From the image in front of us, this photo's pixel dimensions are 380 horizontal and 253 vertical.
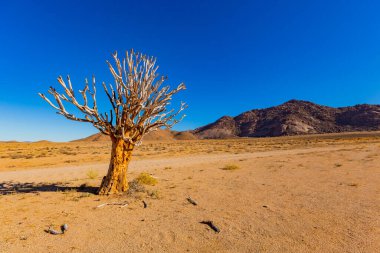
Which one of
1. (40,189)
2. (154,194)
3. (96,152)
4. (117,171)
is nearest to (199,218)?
(154,194)

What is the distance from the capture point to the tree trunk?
894 cm

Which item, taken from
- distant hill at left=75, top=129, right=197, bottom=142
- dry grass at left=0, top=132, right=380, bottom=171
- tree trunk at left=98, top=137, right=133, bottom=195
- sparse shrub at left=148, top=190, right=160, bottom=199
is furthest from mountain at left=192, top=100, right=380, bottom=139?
tree trunk at left=98, top=137, right=133, bottom=195

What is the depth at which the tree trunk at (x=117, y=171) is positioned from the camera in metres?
8.94

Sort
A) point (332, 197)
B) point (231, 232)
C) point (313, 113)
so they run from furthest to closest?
point (313, 113) < point (332, 197) < point (231, 232)

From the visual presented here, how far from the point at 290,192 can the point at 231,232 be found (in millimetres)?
4366

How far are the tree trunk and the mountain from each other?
126 metres

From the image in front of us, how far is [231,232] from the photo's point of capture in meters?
5.62

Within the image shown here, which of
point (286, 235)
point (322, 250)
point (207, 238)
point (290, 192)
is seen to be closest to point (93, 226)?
point (207, 238)

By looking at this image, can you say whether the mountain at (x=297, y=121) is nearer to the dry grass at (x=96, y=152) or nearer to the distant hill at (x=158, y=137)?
the distant hill at (x=158, y=137)

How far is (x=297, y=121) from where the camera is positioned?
137 meters

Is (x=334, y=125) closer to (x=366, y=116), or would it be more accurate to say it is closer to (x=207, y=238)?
(x=366, y=116)

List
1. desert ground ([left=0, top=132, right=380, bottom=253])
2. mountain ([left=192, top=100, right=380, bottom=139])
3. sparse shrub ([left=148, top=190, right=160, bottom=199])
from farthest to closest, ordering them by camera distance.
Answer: mountain ([left=192, top=100, right=380, bottom=139])
sparse shrub ([left=148, top=190, right=160, bottom=199])
desert ground ([left=0, top=132, right=380, bottom=253])

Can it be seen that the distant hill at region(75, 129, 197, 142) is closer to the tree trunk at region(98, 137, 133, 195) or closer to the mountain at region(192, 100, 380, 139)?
the mountain at region(192, 100, 380, 139)

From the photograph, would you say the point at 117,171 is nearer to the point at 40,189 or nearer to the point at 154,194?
the point at 154,194
